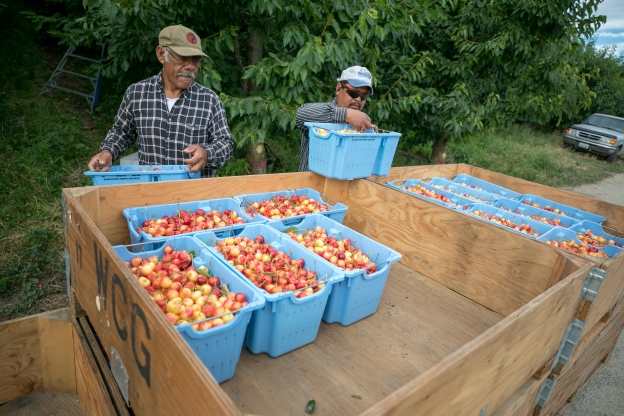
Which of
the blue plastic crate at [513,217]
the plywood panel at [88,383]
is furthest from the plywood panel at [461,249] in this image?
the plywood panel at [88,383]

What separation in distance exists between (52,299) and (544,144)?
720 inches

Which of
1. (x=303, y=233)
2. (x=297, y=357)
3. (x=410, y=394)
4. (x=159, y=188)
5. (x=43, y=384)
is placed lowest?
(x=43, y=384)

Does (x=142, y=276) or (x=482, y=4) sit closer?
(x=142, y=276)

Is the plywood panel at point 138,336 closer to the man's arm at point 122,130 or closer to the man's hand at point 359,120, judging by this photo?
the man's arm at point 122,130

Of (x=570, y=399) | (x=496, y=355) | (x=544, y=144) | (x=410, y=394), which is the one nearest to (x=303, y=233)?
(x=496, y=355)

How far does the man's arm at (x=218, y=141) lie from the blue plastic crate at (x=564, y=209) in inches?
126

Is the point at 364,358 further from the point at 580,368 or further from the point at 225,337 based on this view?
the point at 580,368

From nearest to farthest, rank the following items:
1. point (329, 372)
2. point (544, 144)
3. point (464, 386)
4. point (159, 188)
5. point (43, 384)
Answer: point (464, 386) < point (329, 372) < point (43, 384) < point (159, 188) < point (544, 144)

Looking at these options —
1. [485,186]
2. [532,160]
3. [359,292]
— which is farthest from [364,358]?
[532,160]

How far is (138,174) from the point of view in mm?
2512

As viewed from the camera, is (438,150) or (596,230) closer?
(596,230)

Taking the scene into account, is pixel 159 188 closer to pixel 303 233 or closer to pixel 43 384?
pixel 303 233

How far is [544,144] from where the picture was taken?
1672 centimetres

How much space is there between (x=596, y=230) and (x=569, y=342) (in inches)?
72.1
